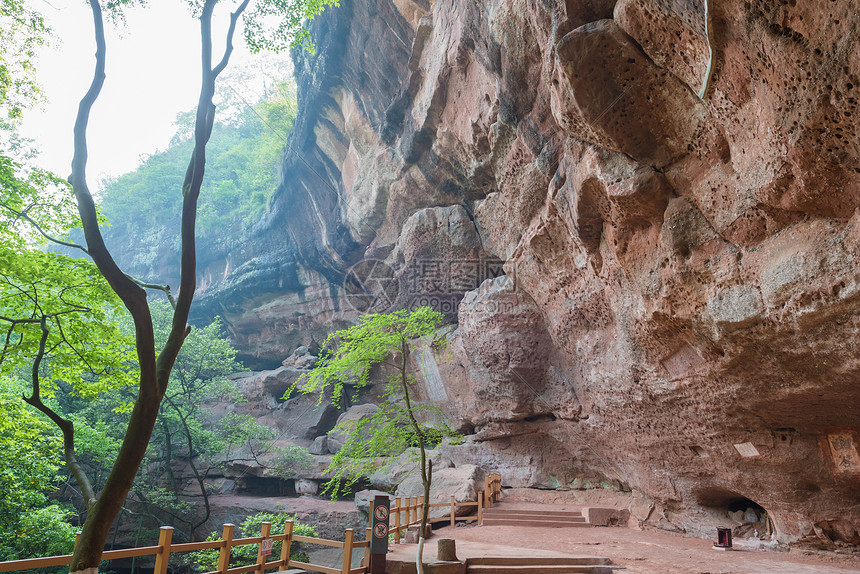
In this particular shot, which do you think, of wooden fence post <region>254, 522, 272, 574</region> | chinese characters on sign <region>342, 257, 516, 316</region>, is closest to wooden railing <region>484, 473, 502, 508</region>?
chinese characters on sign <region>342, 257, 516, 316</region>

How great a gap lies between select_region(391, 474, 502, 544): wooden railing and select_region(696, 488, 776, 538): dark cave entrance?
17.2ft

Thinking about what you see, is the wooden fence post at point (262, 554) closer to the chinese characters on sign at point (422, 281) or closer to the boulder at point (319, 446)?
the chinese characters on sign at point (422, 281)

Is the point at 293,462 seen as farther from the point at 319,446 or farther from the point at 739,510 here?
the point at 739,510

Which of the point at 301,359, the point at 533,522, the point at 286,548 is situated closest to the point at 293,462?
the point at 301,359

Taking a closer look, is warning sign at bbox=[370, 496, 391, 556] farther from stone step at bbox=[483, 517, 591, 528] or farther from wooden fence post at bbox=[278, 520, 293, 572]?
stone step at bbox=[483, 517, 591, 528]

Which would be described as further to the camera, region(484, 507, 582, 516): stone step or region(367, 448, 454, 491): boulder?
region(367, 448, 454, 491): boulder

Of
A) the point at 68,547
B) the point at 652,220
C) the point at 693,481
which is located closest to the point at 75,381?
the point at 652,220

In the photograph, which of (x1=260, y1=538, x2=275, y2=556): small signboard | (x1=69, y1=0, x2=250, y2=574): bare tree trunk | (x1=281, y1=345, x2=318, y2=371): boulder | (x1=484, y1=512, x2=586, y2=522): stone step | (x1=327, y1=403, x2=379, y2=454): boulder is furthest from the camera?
(x1=281, y1=345, x2=318, y2=371): boulder

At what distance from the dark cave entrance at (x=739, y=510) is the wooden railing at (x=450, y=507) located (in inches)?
206

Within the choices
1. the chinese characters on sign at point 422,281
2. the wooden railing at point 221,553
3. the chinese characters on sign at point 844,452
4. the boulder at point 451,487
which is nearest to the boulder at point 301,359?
the chinese characters on sign at point 422,281

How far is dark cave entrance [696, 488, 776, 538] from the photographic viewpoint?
10.5m

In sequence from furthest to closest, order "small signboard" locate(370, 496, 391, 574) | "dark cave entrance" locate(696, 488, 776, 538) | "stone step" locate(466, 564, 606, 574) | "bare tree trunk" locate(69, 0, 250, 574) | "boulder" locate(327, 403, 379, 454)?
1. "boulder" locate(327, 403, 379, 454)
2. "dark cave entrance" locate(696, 488, 776, 538)
3. "stone step" locate(466, 564, 606, 574)
4. "small signboard" locate(370, 496, 391, 574)
5. "bare tree trunk" locate(69, 0, 250, 574)

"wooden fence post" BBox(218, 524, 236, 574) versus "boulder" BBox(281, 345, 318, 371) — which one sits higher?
"boulder" BBox(281, 345, 318, 371)

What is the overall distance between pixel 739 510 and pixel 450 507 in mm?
6766
